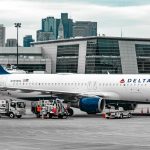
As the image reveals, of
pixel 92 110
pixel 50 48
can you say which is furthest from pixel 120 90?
pixel 50 48

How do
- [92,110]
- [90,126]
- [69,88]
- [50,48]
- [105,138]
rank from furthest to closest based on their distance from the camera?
[50,48]
[69,88]
[92,110]
[90,126]
[105,138]

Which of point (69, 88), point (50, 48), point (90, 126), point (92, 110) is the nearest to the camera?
point (90, 126)

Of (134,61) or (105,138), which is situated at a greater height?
(134,61)

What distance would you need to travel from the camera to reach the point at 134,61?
17762 centimetres

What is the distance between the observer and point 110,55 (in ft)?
583

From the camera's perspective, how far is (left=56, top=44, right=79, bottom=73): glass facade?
18100 cm

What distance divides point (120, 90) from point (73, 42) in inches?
4691

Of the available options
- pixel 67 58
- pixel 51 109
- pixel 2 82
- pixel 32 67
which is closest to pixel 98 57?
pixel 67 58

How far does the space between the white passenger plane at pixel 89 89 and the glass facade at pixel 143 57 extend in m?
110

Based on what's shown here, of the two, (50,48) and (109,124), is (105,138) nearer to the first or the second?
(109,124)

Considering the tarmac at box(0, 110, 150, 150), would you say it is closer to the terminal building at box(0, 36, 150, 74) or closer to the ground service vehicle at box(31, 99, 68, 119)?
the ground service vehicle at box(31, 99, 68, 119)

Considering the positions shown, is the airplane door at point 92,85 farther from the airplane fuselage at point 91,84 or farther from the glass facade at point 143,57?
the glass facade at point 143,57

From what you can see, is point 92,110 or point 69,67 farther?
point 69,67

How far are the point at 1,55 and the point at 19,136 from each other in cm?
15901
